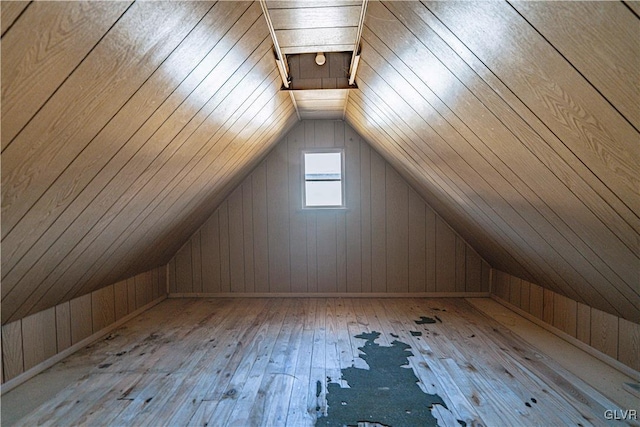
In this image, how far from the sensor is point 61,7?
916 mm

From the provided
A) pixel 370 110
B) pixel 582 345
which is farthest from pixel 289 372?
pixel 582 345

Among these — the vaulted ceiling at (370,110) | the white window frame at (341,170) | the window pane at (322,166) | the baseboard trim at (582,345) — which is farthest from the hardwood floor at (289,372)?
the window pane at (322,166)

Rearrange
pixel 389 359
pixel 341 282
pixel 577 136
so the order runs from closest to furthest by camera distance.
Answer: pixel 577 136 < pixel 389 359 < pixel 341 282

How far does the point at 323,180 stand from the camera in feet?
15.1

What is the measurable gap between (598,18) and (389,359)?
2259 millimetres

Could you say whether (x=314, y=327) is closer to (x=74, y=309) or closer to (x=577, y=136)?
(x=74, y=309)

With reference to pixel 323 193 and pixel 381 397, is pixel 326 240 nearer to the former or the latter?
pixel 323 193

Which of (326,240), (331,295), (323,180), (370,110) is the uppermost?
(370,110)

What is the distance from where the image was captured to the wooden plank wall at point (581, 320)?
234 cm

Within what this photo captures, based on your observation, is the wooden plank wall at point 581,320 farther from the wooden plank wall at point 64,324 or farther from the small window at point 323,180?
the wooden plank wall at point 64,324

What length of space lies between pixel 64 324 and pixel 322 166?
294 cm

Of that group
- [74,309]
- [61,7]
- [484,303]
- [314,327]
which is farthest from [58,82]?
[484,303]

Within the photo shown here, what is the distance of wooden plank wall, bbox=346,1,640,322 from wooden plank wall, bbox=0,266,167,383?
2.58 meters

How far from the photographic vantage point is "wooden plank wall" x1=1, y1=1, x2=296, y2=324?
1042mm
